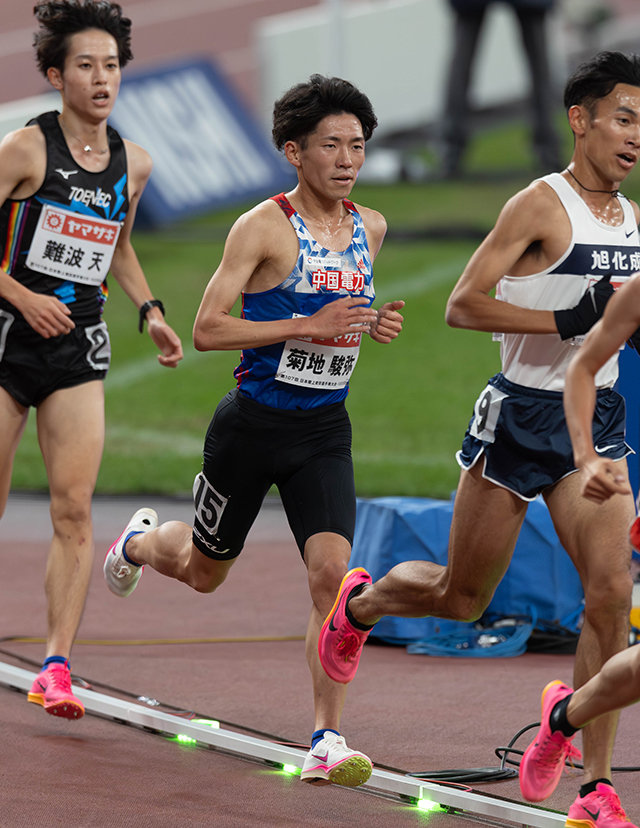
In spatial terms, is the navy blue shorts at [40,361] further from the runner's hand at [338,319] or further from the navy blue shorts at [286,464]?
the runner's hand at [338,319]

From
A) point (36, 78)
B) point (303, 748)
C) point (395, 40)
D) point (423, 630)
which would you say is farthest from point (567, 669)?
point (36, 78)

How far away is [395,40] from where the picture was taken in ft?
67.6

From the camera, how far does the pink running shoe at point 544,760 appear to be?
15.1 ft

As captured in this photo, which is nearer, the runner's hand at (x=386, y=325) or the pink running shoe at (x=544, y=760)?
the pink running shoe at (x=544, y=760)

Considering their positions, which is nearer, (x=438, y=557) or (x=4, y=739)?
(x=4, y=739)

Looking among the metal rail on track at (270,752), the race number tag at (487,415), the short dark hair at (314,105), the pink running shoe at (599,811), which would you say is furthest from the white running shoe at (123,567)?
the pink running shoe at (599,811)

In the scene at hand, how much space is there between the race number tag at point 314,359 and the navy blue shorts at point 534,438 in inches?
20.6

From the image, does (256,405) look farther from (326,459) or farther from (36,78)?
(36,78)

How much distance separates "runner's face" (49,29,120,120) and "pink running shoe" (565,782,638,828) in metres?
3.09

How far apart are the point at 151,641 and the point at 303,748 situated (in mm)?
1933

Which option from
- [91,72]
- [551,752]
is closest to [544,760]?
[551,752]

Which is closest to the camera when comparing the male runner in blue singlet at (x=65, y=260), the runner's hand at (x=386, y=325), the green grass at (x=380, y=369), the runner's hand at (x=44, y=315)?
the runner's hand at (x=386, y=325)

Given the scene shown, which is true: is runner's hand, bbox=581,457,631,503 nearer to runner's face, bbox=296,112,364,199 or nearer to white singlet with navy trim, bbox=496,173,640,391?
white singlet with navy trim, bbox=496,173,640,391

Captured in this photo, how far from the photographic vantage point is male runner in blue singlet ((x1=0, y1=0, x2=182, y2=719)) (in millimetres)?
6000
